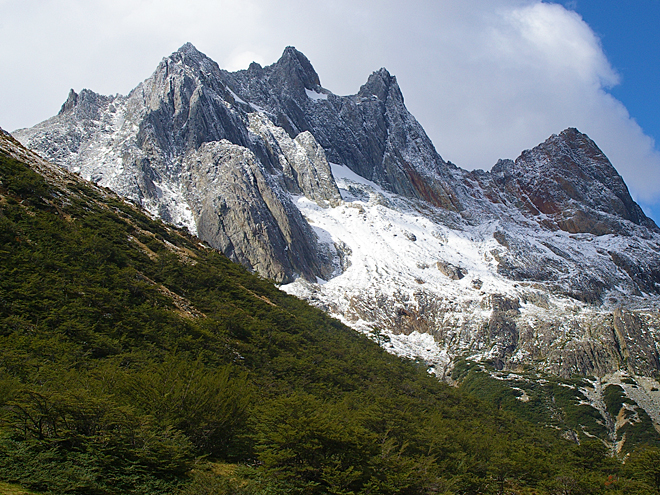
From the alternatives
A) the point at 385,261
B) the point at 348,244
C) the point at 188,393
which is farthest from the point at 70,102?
the point at 188,393

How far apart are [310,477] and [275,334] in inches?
1316

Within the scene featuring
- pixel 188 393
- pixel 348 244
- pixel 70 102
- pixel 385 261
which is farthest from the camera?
pixel 70 102

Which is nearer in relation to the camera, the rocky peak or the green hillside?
the green hillside

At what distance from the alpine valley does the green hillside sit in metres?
36.0

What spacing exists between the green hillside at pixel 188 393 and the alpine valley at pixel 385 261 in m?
36.0

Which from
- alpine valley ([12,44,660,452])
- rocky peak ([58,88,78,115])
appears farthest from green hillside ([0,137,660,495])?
rocky peak ([58,88,78,115])

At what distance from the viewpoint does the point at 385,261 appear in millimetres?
136375

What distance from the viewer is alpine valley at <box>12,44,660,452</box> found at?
328 ft

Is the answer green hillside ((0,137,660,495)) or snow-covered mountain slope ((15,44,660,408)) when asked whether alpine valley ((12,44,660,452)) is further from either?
green hillside ((0,137,660,495))

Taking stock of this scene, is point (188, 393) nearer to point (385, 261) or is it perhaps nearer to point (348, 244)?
point (385, 261)

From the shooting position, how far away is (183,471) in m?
20.2

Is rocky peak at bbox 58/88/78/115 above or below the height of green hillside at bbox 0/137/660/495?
above

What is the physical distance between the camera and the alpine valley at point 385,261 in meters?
99.9

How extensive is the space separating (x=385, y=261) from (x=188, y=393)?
377 feet
